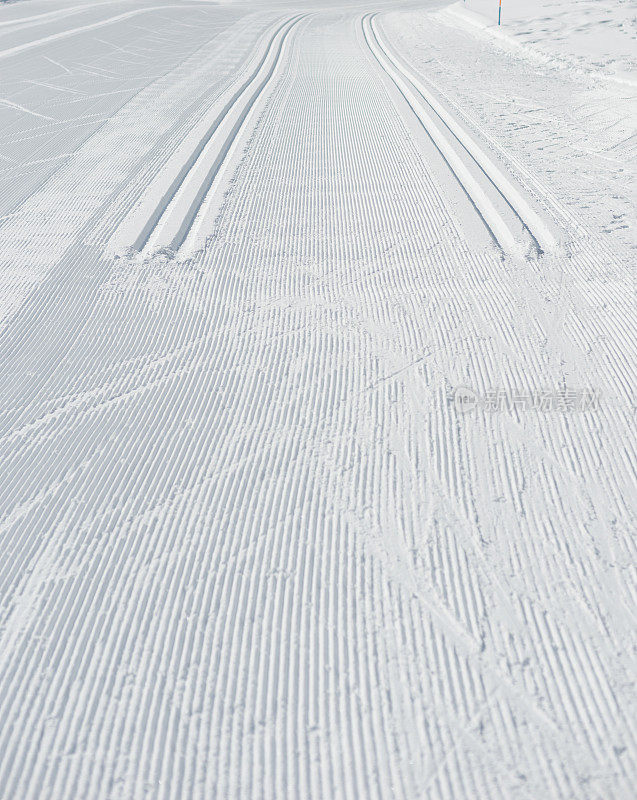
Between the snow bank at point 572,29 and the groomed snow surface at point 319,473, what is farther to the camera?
the snow bank at point 572,29

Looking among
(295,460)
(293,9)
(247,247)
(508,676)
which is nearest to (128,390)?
(295,460)

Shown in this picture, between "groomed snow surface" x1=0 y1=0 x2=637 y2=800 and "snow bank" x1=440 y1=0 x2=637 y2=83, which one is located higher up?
"snow bank" x1=440 y1=0 x2=637 y2=83

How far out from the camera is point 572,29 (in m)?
16.5

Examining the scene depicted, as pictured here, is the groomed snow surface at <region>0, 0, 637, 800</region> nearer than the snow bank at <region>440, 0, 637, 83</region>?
Yes

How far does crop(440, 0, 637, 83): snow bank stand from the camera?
1326 cm

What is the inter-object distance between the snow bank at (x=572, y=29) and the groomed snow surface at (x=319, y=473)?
19.7 ft

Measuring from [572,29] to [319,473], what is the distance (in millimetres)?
17315

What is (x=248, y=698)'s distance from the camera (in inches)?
105

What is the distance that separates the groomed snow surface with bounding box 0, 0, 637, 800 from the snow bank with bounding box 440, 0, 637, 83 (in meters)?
6.00

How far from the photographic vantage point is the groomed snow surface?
2551mm

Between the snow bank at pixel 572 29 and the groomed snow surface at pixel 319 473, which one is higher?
the snow bank at pixel 572 29

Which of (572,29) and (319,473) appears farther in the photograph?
(572,29)

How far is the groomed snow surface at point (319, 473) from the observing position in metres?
2.55

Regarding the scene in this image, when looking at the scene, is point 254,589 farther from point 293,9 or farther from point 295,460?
point 293,9
